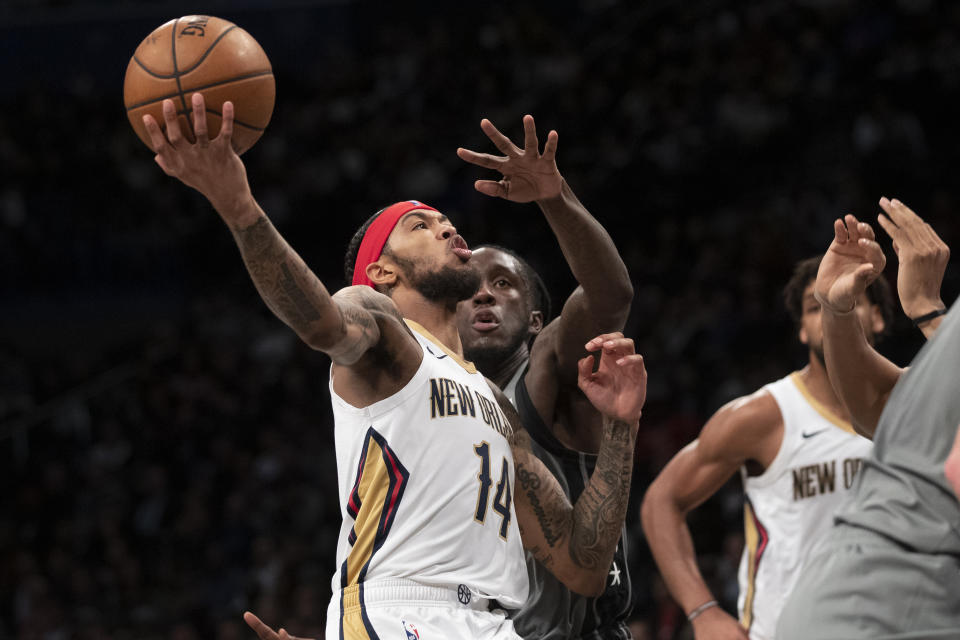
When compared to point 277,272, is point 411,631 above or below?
below

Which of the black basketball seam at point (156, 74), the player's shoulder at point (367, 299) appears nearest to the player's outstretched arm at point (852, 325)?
the player's shoulder at point (367, 299)

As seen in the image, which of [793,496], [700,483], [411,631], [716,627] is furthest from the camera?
[700,483]

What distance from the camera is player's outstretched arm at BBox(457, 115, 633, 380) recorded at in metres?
3.92

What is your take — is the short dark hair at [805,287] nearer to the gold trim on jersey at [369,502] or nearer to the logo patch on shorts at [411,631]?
the gold trim on jersey at [369,502]

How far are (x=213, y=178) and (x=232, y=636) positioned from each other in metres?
6.66

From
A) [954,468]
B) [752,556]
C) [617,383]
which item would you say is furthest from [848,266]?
[954,468]

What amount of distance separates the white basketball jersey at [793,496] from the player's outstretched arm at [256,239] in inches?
98.9

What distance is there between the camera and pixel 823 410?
196 inches

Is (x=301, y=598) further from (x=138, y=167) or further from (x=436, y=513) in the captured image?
(x=138, y=167)

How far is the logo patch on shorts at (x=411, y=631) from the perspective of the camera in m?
3.14

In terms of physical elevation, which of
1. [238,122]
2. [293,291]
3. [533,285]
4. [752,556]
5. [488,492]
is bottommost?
[752,556]

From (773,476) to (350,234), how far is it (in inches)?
293

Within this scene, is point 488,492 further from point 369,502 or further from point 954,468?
point 954,468

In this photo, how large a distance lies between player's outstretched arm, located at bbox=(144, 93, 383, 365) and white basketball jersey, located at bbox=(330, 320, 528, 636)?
296 millimetres
